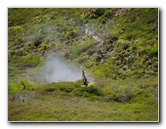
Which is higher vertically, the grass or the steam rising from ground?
the steam rising from ground

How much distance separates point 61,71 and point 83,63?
0.36 m

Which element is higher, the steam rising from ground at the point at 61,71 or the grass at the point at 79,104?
the steam rising from ground at the point at 61,71

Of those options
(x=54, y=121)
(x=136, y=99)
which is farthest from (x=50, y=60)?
(x=136, y=99)

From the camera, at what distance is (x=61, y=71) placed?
6.58 m

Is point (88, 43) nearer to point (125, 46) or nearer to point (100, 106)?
point (125, 46)

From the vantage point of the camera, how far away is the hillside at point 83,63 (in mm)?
6504

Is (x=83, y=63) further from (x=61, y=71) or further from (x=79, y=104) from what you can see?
(x=79, y=104)

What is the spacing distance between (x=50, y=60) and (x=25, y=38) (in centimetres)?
52

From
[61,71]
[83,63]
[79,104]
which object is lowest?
[79,104]

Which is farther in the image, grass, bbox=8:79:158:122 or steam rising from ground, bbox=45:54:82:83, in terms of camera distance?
steam rising from ground, bbox=45:54:82:83

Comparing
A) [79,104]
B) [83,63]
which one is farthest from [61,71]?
[79,104]

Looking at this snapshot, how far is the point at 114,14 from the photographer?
665 cm

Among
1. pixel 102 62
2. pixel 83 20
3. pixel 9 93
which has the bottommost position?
pixel 9 93

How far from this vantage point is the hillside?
21.3ft
